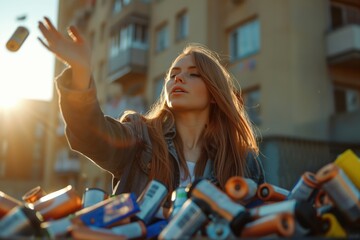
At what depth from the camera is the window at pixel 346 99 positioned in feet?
44.9

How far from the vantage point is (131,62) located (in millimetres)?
19047

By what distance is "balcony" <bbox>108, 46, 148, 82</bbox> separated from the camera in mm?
19125

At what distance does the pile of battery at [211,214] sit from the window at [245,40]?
1271cm

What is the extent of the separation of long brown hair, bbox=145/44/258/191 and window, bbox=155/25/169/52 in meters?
15.8

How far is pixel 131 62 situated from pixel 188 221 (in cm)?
1811

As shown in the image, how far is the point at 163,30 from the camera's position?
18.9 m

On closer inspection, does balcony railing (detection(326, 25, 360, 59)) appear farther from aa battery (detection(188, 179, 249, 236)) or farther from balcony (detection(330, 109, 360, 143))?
aa battery (detection(188, 179, 249, 236))

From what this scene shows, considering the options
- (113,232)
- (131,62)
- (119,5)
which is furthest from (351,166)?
(119,5)

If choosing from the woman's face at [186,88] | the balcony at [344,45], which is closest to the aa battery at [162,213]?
the woman's face at [186,88]

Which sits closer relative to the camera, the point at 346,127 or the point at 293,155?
the point at 293,155

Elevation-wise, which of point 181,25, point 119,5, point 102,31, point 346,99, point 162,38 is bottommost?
point 346,99

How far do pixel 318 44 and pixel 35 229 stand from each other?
43.4ft

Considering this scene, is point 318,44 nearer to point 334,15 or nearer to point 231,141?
point 334,15

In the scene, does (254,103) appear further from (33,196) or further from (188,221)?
(188,221)
